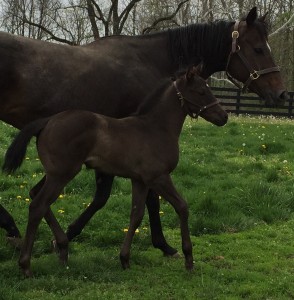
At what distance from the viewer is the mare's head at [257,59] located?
5406 millimetres

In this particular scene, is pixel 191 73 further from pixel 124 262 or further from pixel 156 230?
pixel 124 262

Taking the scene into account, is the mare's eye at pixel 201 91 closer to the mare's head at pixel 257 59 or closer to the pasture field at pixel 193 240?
the mare's head at pixel 257 59

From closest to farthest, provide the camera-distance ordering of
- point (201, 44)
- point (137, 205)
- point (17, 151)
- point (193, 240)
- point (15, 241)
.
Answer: point (17, 151) → point (137, 205) → point (15, 241) → point (201, 44) → point (193, 240)

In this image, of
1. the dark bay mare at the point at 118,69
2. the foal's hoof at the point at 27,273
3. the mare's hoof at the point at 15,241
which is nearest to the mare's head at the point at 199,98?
the dark bay mare at the point at 118,69

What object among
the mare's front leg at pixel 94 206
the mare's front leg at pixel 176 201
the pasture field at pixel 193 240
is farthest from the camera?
the mare's front leg at pixel 94 206

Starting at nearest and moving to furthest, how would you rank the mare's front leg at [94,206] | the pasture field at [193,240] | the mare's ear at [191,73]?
the pasture field at [193,240], the mare's ear at [191,73], the mare's front leg at [94,206]

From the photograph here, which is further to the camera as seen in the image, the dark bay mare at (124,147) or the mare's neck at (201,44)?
the mare's neck at (201,44)

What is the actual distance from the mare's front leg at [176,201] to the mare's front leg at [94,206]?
3.60 ft

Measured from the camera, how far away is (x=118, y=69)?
5355 millimetres

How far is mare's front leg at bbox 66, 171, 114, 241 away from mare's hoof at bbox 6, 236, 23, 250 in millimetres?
534

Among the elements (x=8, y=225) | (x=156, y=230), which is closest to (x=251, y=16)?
(x=156, y=230)

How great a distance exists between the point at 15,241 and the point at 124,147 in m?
1.62

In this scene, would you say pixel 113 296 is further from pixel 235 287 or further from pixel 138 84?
pixel 138 84

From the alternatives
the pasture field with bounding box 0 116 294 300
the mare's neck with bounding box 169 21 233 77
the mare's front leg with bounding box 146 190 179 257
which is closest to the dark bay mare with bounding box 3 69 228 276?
the pasture field with bounding box 0 116 294 300
